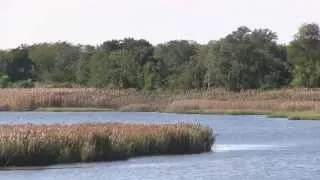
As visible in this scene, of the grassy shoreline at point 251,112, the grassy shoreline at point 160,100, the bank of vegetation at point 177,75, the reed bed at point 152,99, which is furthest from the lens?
the bank of vegetation at point 177,75

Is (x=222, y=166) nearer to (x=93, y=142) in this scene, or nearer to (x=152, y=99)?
(x=93, y=142)

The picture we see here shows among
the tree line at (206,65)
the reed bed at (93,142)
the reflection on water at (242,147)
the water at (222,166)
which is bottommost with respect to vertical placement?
the water at (222,166)

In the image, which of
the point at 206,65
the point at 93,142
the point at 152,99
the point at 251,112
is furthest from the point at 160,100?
the point at 93,142

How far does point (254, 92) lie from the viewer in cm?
9288

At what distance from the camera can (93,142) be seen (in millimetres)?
36000

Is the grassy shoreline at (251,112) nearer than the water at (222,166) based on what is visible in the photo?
No

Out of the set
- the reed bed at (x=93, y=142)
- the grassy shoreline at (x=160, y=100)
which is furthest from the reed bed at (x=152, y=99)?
the reed bed at (x=93, y=142)

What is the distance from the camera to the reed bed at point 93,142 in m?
33.6

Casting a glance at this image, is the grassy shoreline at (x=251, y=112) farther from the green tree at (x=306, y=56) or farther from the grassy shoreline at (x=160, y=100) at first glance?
the green tree at (x=306, y=56)

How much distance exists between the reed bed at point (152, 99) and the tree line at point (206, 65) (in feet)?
33.8

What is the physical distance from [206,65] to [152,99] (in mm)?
17693

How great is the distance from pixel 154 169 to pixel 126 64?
82.1 meters

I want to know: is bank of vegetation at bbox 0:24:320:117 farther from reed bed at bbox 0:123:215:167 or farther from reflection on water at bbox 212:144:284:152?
reed bed at bbox 0:123:215:167

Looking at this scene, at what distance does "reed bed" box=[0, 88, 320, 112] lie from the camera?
86562mm
